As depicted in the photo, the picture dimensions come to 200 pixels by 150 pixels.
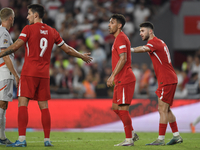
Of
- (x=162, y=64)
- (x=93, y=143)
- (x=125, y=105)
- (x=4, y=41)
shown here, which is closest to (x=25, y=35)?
(x=4, y=41)

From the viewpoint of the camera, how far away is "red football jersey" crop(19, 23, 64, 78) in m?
5.24

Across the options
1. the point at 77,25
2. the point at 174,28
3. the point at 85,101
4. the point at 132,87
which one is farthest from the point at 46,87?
the point at 174,28

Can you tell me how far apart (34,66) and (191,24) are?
11.0m

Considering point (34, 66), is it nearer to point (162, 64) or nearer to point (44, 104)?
point (44, 104)

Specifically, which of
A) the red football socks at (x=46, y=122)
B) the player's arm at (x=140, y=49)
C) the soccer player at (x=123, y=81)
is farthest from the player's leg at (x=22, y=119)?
the player's arm at (x=140, y=49)

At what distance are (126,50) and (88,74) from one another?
20.6ft

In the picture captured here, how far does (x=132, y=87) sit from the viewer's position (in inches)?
221

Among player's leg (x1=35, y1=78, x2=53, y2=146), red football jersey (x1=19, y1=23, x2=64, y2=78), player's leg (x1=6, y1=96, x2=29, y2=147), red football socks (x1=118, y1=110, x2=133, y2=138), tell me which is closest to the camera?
player's leg (x1=6, y1=96, x2=29, y2=147)

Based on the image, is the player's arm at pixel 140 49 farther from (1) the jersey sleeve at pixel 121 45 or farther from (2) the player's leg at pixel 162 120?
(2) the player's leg at pixel 162 120

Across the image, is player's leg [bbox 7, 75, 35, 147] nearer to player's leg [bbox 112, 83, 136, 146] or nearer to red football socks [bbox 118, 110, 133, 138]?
player's leg [bbox 112, 83, 136, 146]

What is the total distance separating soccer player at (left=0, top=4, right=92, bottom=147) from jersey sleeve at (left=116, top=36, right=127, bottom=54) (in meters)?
1.10

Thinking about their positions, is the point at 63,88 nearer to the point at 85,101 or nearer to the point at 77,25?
the point at 85,101

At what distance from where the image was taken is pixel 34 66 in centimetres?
525

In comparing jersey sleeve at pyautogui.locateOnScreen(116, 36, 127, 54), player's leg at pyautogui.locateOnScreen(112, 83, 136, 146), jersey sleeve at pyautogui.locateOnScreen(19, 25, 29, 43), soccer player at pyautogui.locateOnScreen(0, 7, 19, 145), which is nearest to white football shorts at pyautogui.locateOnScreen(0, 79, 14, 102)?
soccer player at pyautogui.locateOnScreen(0, 7, 19, 145)
